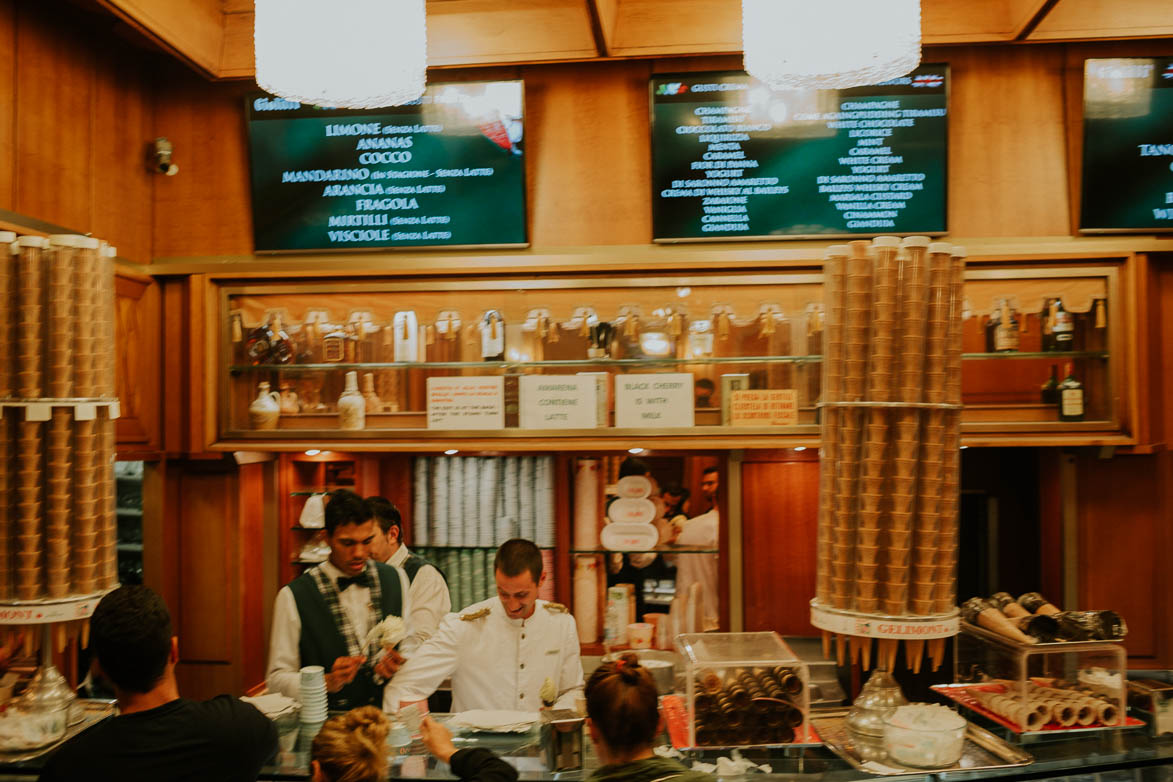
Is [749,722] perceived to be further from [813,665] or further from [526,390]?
[526,390]

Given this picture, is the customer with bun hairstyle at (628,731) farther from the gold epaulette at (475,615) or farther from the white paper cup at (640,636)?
the white paper cup at (640,636)

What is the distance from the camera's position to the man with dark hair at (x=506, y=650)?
127 inches

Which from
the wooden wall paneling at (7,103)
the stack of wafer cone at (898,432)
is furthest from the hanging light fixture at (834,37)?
the wooden wall paneling at (7,103)

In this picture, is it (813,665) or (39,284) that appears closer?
(39,284)

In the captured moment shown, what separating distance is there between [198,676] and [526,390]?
74.1 inches

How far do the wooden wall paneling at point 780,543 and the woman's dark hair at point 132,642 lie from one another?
260 cm

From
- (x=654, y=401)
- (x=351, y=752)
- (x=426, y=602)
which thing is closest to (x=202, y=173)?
(x=426, y=602)

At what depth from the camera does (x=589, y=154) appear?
12.5ft

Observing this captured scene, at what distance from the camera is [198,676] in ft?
12.7

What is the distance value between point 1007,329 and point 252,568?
10.7 feet

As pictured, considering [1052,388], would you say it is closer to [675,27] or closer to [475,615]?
[675,27]

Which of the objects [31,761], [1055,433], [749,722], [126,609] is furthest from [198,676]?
[1055,433]

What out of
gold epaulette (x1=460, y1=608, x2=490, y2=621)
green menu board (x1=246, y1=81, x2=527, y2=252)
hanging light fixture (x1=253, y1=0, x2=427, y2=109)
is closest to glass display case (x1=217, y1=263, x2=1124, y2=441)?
green menu board (x1=246, y1=81, x2=527, y2=252)

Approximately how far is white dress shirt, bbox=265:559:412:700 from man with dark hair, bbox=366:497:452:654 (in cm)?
16
